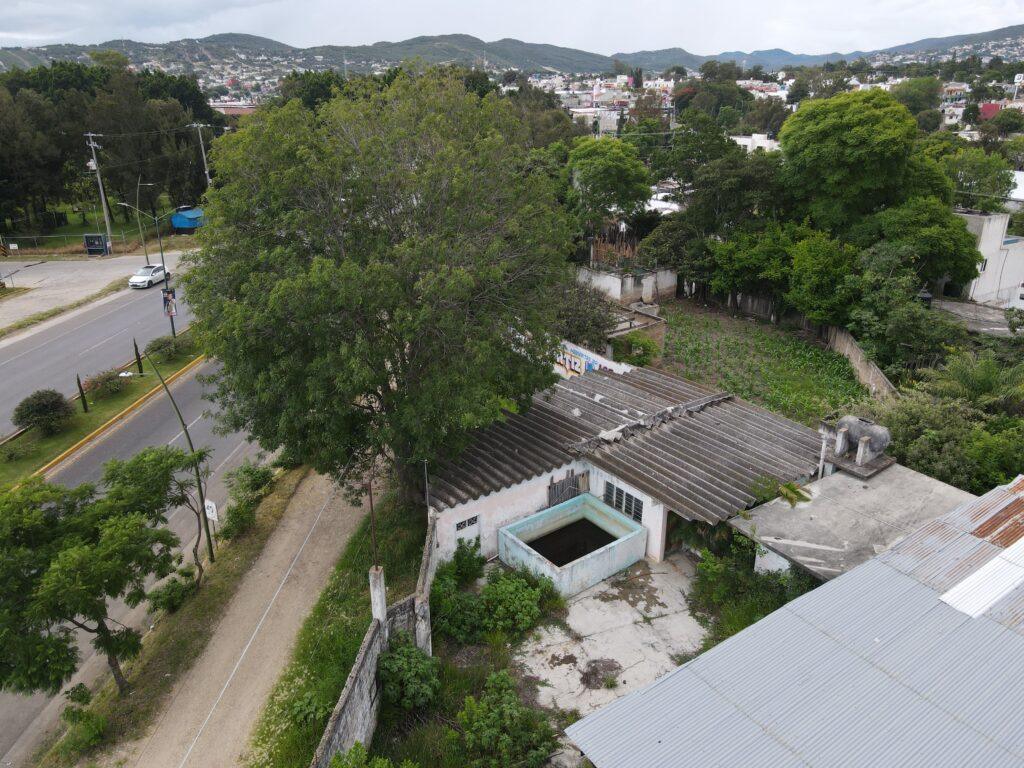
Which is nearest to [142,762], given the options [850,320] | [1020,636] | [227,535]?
[227,535]

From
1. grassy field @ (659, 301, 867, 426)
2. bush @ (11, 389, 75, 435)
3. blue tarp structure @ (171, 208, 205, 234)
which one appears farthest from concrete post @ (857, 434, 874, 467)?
blue tarp structure @ (171, 208, 205, 234)

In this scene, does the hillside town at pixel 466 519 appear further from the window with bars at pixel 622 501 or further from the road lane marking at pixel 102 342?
the road lane marking at pixel 102 342

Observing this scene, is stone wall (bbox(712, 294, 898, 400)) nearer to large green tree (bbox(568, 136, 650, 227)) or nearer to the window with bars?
large green tree (bbox(568, 136, 650, 227))

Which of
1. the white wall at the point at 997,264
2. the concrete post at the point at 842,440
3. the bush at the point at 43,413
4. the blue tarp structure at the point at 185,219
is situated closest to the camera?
the concrete post at the point at 842,440

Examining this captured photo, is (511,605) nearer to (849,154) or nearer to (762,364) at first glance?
(762,364)

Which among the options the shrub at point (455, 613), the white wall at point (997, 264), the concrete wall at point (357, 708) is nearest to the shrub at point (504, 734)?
the concrete wall at point (357, 708)

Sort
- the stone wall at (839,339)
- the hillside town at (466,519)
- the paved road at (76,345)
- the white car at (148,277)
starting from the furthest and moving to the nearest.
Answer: the white car at (148,277) < the paved road at (76,345) < the stone wall at (839,339) < the hillside town at (466,519)

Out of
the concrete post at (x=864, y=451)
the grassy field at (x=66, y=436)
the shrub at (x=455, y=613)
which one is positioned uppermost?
the concrete post at (x=864, y=451)
